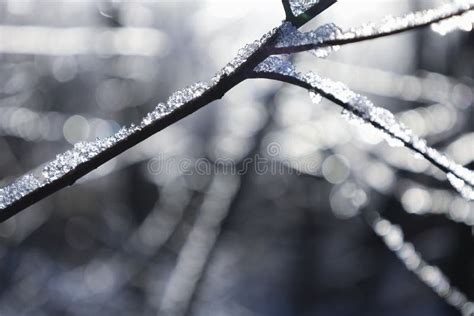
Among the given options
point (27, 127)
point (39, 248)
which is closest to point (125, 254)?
point (27, 127)

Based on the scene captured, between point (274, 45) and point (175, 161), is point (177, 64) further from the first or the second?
point (274, 45)

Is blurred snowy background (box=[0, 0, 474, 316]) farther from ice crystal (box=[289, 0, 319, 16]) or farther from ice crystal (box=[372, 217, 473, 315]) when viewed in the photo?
ice crystal (box=[289, 0, 319, 16])

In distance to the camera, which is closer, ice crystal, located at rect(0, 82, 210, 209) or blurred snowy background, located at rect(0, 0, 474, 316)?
ice crystal, located at rect(0, 82, 210, 209)

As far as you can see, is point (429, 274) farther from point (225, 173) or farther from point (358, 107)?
point (358, 107)
